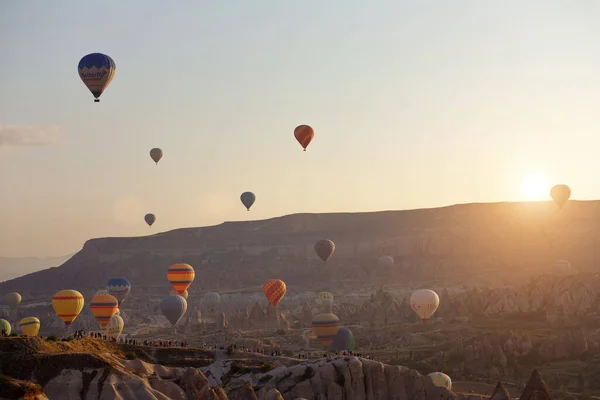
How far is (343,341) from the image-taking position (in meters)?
108

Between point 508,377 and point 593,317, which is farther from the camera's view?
point 593,317

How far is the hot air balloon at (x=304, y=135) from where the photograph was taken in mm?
120250

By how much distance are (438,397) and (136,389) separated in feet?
62.4

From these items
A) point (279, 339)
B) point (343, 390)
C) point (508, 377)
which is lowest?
point (343, 390)

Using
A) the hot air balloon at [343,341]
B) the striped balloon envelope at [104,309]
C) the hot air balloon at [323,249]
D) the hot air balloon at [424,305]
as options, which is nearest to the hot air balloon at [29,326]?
the striped balloon envelope at [104,309]

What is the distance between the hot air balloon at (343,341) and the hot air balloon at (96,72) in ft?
119

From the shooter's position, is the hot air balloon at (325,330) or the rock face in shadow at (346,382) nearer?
the rock face in shadow at (346,382)

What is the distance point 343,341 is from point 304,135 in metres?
26.0

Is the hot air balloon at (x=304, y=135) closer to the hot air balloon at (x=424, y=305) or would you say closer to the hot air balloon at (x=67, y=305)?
the hot air balloon at (x=424, y=305)

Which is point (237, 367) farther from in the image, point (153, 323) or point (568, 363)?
point (153, 323)

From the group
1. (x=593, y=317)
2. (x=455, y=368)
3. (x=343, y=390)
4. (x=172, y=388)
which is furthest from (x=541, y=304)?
(x=172, y=388)

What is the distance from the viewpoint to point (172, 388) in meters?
58.8

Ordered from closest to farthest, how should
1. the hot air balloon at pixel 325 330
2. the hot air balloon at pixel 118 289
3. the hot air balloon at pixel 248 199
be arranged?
the hot air balloon at pixel 325 330 < the hot air balloon at pixel 118 289 < the hot air balloon at pixel 248 199

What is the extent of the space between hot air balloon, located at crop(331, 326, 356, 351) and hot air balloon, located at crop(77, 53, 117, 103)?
3621cm
